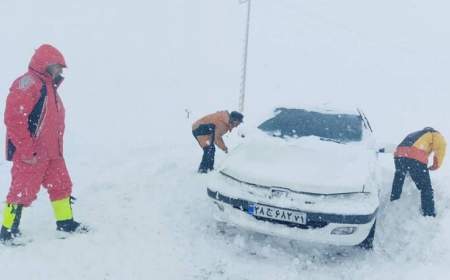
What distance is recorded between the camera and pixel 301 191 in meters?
4.58

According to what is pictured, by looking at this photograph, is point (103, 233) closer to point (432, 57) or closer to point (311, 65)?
point (311, 65)

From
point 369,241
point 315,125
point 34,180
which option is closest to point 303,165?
point 369,241

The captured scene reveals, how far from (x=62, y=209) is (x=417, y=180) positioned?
384cm

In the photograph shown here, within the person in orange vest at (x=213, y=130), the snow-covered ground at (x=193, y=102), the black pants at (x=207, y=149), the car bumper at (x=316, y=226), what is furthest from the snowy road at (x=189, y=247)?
the person in orange vest at (x=213, y=130)

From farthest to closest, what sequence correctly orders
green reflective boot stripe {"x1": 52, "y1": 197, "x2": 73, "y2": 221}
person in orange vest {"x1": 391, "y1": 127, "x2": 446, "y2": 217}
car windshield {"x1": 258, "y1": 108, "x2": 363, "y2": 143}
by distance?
car windshield {"x1": 258, "y1": 108, "x2": 363, "y2": 143}, person in orange vest {"x1": 391, "y1": 127, "x2": 446, "y2": 217}, green reflective boot stripe {"x1": 52, "y1": 197, "x2": 73, "y2": 221}

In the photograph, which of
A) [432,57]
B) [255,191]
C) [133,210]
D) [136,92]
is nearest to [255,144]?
[255,191]

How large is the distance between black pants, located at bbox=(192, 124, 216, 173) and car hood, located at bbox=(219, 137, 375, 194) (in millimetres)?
1331

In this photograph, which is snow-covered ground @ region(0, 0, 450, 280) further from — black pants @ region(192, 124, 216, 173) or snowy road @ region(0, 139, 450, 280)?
black pants @ region(192, 124, 216, 173)

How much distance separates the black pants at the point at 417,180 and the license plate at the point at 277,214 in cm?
168

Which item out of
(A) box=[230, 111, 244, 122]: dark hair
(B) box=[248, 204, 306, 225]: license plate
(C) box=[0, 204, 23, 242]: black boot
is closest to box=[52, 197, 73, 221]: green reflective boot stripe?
(C) box=[0, 204, 23, 242]: black boot

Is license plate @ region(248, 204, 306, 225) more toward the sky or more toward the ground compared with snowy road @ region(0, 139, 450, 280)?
more toward the sky

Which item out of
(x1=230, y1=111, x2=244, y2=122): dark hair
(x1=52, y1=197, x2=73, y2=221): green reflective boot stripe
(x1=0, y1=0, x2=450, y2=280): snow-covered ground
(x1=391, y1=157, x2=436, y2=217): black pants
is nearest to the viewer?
(x1=0, y1=0, x2=450, y2=280): snow-covered ground

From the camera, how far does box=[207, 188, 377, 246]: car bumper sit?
445cm

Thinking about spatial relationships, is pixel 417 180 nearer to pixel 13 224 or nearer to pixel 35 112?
pixel 35 112
